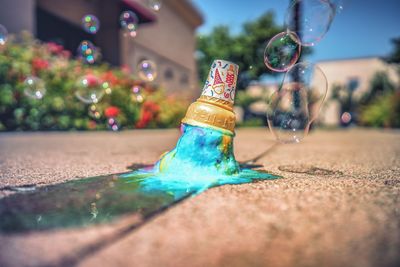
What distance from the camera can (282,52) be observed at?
2.96m

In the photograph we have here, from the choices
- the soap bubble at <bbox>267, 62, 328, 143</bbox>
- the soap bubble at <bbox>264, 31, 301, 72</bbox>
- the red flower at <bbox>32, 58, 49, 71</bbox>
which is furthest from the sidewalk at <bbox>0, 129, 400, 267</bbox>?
the red flower at <bbox>32, 58, 49, 71</bbox>

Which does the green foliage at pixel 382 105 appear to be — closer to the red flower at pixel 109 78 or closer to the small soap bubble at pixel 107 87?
the red flower at pixel 109 78

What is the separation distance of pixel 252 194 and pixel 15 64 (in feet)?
18.8

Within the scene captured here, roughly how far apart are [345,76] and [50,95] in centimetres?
2995

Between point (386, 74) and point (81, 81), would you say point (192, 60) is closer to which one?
point (81, 81)

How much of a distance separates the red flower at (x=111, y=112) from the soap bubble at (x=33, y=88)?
1.41 meters

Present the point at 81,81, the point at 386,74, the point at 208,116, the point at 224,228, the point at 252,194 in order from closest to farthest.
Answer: the point at 224,228, the point at 252,194, the point at 208,116, the point at 81,81, the point at 386,74

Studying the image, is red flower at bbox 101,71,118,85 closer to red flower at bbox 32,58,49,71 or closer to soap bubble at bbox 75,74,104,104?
soap bubble at bbox 75,74,104,104

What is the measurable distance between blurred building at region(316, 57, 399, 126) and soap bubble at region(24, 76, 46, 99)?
89.9ft

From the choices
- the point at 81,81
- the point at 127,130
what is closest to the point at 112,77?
the point at 81,81

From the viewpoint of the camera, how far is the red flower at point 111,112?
6770 millimetres

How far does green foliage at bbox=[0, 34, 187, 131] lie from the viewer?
5.73 metres

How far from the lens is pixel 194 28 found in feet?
59.1

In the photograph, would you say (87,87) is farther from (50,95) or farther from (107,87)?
(50,95)
